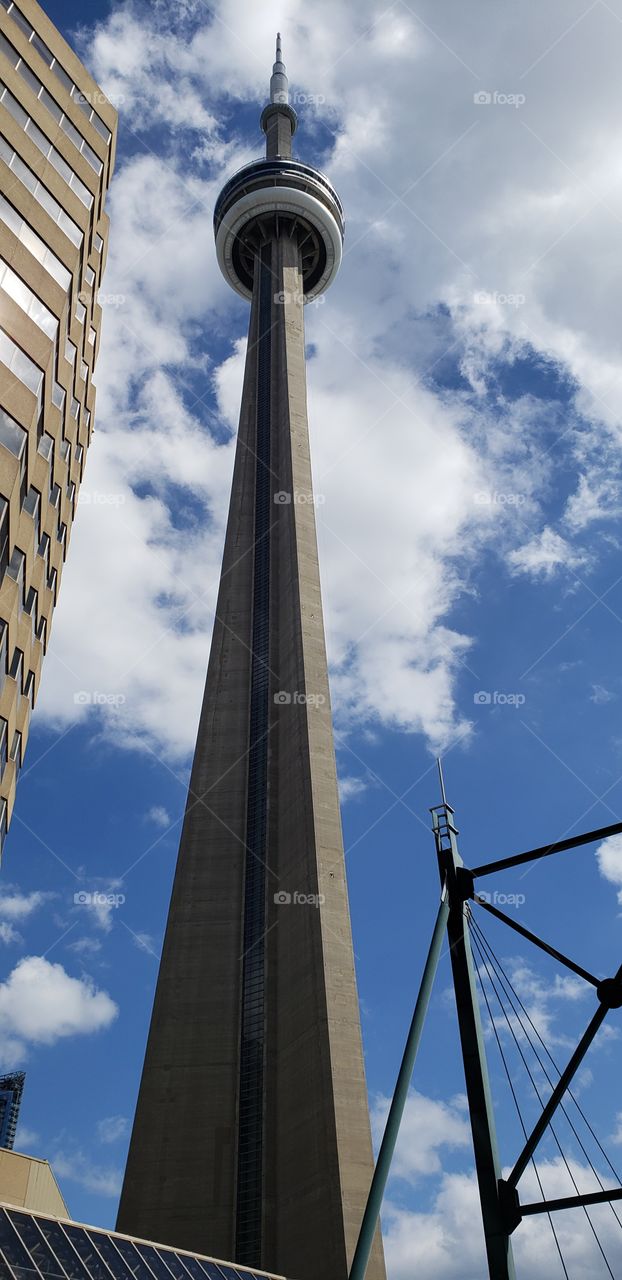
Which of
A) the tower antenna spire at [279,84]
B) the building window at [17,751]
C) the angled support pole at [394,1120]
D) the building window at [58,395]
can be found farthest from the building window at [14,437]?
the tower antenna spire at [279,84]

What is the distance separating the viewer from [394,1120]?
10859 millimetres

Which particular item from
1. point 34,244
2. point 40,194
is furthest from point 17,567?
point 40,194

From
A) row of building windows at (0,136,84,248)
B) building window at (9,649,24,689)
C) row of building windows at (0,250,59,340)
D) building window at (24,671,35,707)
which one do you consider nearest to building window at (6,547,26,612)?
building window at (9,649,24,689)

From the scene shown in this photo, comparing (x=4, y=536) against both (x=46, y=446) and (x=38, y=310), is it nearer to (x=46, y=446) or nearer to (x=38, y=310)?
(x=46, y=446)

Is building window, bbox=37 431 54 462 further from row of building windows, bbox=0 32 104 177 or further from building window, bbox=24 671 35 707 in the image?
row of building windows, bbox=0 32 104 177

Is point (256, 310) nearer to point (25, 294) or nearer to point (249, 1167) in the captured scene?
point (25, 294)

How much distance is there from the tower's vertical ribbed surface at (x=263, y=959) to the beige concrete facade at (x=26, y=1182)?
517 inches

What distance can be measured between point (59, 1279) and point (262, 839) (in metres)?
29.0

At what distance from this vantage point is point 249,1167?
35781 mm

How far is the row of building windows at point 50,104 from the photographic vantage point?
25266 millimetres

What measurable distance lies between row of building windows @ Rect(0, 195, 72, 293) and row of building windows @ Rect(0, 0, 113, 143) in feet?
23.6

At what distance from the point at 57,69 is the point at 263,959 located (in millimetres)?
33676

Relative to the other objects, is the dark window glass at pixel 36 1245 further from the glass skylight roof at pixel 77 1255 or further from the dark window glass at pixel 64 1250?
the dark window glass at pixel 64 1250

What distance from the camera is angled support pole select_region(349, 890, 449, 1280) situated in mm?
9969
